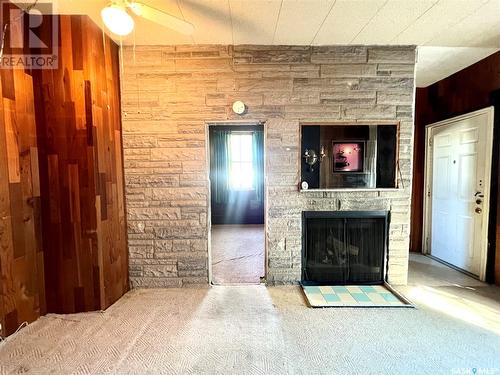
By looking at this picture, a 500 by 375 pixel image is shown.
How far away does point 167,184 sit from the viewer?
2.71 metres

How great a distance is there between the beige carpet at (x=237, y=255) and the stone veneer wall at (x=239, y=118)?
1.11 ft

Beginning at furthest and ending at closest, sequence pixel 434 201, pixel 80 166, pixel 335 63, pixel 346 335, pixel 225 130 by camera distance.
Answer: pixel 225 130
pixel 434 201
pixel 335 63
pixel 80 166
pixel 346 335

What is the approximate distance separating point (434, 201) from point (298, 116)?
8.54 feet

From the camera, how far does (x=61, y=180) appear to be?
2170mm

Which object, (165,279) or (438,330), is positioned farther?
(165,279)

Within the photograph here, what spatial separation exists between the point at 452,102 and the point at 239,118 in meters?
2.90

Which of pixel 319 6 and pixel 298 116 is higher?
pixel 319 6

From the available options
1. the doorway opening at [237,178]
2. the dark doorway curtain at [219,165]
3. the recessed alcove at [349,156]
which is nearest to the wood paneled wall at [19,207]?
the recessed alcove at [349,156]

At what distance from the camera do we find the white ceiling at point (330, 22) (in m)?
1.97

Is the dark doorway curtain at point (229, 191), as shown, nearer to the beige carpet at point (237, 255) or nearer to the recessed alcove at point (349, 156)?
the beige carpet at point (237, 255)

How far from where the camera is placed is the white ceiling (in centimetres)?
197

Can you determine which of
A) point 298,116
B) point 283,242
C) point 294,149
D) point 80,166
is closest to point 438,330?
point 283,242

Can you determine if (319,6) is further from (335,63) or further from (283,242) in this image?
(283,242)

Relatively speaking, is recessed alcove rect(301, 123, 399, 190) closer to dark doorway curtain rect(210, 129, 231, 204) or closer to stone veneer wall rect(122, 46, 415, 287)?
stone veneer wall rect(122, 46, 415, 287)
